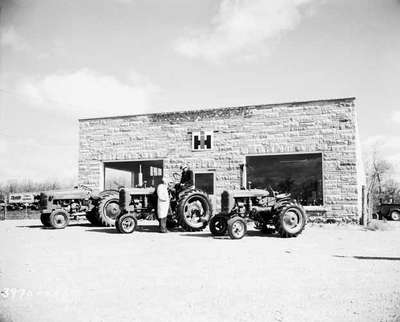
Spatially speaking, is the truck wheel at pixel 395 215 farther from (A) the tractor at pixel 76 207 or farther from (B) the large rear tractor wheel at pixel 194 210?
(A) the tractor at pixel 76 207

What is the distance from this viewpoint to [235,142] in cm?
1711

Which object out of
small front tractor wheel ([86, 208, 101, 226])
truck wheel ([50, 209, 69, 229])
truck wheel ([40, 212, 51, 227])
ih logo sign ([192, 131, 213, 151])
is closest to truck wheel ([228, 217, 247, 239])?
small front tractor wheel ([86, 208, 101, 226])

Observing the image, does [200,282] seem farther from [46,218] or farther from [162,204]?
[46,218]

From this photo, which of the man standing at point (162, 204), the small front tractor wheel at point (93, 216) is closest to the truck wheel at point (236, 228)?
the man standing at point (162, 204)

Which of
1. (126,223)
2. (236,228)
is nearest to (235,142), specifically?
(126,223)

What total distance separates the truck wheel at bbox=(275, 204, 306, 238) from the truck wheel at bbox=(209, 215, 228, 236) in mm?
1334

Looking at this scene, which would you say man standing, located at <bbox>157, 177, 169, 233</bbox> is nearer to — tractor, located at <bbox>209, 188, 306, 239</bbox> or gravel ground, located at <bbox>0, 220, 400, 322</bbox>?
tractor, located at <bbox>209, 188, 306, 239</bbox>

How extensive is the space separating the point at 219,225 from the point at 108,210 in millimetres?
4209

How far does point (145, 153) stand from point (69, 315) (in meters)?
14.7

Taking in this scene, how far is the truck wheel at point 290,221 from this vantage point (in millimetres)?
10742

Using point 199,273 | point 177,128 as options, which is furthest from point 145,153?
point 199,273

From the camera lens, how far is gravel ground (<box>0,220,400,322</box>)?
385cm

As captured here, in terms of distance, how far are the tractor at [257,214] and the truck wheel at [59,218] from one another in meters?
5.16

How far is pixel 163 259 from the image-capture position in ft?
23.0
